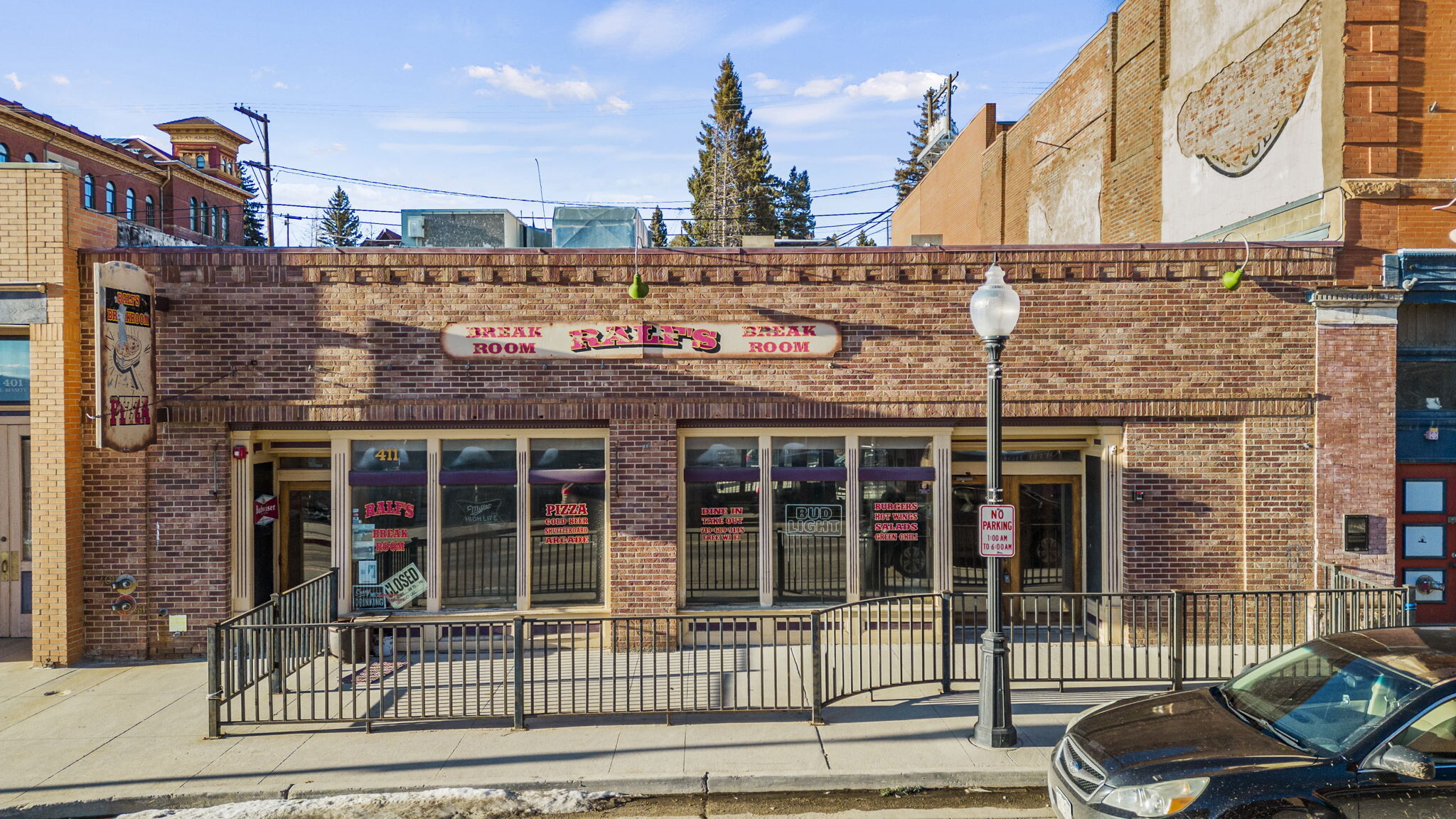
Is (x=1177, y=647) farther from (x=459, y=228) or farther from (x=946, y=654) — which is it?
(x=459, y=228)

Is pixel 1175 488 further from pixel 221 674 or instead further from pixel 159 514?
pixel 159 514

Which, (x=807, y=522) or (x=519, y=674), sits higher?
(x=807, y=522)

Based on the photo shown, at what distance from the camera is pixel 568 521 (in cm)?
1067

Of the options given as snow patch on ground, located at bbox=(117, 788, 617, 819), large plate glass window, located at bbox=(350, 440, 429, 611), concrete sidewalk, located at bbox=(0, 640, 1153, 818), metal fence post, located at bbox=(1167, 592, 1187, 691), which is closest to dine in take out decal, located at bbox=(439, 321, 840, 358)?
large plate glass window, located at bbox=(350, 440, 429, 611)

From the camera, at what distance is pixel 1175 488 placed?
1039 centimetres

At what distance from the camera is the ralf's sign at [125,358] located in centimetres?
892

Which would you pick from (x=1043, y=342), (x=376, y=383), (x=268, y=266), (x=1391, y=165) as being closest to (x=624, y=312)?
(x=376, y=383)

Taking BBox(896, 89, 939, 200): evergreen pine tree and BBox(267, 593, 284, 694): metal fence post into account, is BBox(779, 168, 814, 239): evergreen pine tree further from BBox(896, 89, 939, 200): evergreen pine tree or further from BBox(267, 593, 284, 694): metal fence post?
BBox(267, 593, 284, 694): metal fence post

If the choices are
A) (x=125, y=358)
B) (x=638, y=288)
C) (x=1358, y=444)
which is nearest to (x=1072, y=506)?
(x=1358, y=444)

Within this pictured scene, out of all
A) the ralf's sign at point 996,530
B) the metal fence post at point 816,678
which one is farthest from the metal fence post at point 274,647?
the ralf's sign at point 996,530

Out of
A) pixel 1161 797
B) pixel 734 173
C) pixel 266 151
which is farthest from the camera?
pixel 734 173

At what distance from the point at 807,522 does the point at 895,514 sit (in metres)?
1.14

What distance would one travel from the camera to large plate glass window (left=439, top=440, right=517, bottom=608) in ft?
34.8

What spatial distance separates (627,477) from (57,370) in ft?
22.2
